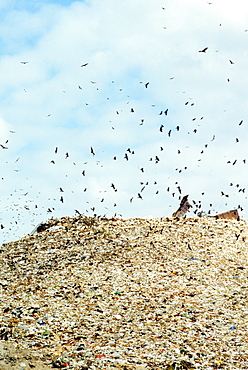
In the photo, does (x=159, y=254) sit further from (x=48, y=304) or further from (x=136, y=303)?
(x=48, y=304)

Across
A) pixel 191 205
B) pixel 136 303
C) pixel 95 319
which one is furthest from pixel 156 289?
pixel 191 205

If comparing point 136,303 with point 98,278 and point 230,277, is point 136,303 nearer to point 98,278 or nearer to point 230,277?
point 98,278

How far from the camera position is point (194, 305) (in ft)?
26.4

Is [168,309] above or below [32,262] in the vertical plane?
above

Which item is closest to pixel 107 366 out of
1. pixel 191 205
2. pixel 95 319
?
Answer: pixel 95 319

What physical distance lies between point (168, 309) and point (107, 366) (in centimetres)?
234

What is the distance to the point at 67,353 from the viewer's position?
613 cm

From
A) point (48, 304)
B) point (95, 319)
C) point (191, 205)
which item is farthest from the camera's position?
point (191, 205)

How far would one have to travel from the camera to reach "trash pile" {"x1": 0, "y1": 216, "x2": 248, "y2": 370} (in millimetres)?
6230

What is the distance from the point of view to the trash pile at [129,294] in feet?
20.4

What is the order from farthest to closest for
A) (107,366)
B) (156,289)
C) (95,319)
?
(156,289)
(95,319)
(107,366)

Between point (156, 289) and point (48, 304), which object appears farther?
point (156, 289)

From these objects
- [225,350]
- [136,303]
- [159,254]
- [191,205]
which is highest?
[225,350]

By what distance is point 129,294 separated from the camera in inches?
333
